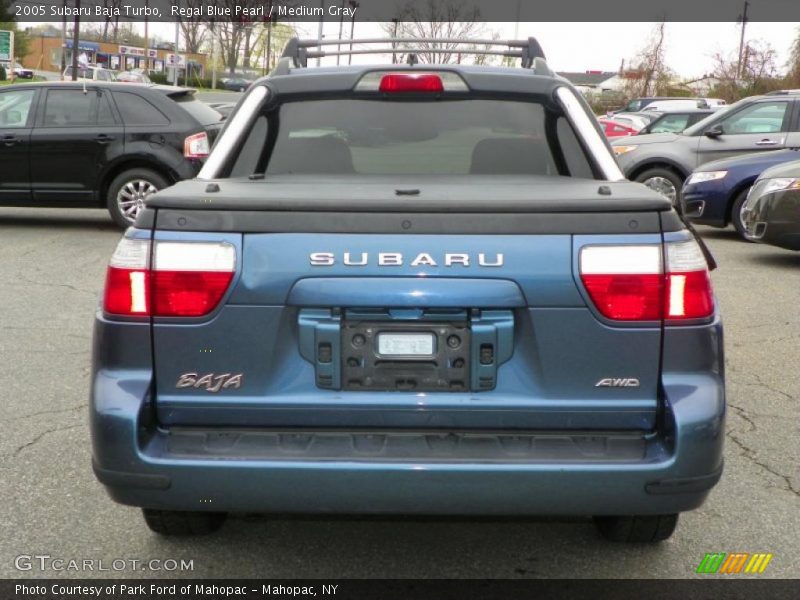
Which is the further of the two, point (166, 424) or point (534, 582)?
point (534, 582)

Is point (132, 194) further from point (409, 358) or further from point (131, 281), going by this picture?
point (409, 358)

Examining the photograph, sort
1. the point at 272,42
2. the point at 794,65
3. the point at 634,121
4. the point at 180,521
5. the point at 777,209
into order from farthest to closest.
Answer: the point at 272,42 → the point at 794,65 → the point at 634,121 → the point at 777,209 → the point at 180,521

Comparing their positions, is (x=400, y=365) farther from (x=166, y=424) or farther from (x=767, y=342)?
(x=767, y=342)

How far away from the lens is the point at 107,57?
89.2m

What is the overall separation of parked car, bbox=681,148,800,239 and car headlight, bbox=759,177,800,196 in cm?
183

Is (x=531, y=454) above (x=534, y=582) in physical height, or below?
above


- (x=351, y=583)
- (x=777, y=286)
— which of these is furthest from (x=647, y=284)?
(x=777, y=286)

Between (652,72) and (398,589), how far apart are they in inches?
2522

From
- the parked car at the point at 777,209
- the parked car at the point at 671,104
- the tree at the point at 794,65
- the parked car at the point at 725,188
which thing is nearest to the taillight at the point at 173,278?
Answer: the parked car at the point at 777,209

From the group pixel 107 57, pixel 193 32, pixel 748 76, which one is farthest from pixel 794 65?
pixel 107 57

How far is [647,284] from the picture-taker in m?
2.90

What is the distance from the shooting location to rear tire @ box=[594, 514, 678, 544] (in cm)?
350

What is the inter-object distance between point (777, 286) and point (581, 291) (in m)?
7.17

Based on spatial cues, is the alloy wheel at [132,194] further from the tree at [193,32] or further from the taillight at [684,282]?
the tree at [193,32]
